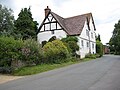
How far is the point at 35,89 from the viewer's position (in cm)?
993

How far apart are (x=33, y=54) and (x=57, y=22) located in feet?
60.4

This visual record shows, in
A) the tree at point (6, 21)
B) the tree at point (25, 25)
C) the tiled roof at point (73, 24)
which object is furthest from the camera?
the tree at point (25, 25)

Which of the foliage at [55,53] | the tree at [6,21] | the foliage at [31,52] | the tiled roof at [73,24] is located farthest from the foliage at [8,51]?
the tiled roof at [73,24]

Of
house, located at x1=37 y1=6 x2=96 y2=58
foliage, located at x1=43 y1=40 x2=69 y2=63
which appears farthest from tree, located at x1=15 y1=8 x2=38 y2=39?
foliage, located at x1=43 y1=40 x2=69 y2=63

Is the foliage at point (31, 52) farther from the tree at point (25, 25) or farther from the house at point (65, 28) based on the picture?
the tree at point (25, 25)

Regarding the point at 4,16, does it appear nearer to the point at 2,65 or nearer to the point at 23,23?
the point at 23,23

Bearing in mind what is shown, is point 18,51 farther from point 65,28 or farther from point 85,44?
point 85,44

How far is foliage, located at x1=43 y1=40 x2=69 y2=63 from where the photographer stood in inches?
970

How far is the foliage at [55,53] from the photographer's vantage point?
2465 centimetres

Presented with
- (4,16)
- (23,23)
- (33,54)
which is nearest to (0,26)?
(4,16)

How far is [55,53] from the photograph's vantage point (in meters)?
25.4

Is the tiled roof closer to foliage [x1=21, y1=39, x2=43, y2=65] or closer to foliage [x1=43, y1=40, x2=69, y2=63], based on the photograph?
foliage [x1=43, y1=40, x2=69, y2=63]

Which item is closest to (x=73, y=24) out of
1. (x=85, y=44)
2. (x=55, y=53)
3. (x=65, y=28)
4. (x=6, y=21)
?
(x=65, y=28)

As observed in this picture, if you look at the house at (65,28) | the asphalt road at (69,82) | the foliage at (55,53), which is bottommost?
the asphalt road at (69,82)
